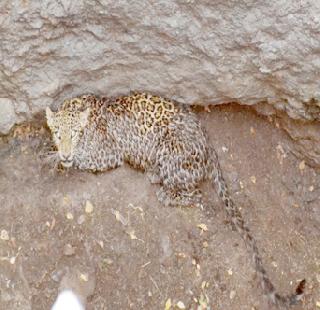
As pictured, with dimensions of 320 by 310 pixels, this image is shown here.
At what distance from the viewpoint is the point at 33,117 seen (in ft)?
20.4

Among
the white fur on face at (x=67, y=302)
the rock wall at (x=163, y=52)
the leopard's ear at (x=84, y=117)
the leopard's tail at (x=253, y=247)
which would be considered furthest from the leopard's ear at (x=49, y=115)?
the leopard's tail at (x=253, y=247)

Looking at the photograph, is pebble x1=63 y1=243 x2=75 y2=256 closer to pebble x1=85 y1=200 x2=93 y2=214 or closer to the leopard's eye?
pebble x1=85 y1=200 x2=93 y2=214

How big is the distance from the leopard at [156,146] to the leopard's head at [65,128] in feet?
0.43

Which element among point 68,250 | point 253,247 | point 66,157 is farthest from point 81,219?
point 253,247

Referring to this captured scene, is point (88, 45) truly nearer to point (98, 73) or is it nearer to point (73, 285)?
point (98, 73)

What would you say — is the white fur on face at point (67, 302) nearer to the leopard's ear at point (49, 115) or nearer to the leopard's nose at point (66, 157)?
the leopard's nose at point (66, 157)

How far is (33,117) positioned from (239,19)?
1.87m

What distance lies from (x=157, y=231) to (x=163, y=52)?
1470 mm

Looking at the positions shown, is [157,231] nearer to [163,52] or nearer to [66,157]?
[66,157]

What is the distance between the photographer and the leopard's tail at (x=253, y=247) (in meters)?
6.23

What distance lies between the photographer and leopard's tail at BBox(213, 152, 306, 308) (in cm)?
623

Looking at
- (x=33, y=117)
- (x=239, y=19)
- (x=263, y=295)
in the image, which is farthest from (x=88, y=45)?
(x=263, y=295)

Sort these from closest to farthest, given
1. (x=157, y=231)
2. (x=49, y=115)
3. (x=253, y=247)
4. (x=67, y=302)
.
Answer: (x=67, y=302) → (x=49, y=115) → (x=157, y=231) → (x=253, y=247)

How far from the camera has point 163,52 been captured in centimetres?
596
